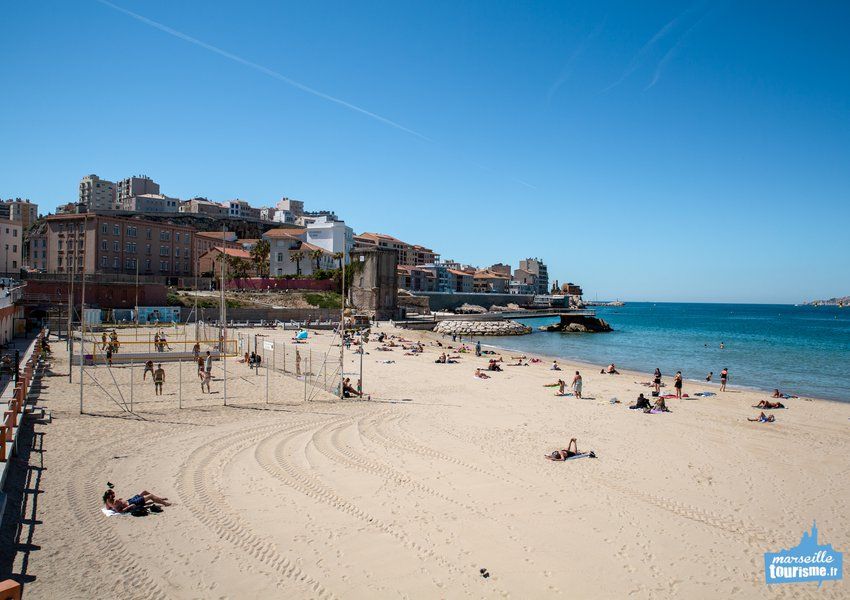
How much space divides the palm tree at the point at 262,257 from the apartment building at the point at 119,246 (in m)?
10.1

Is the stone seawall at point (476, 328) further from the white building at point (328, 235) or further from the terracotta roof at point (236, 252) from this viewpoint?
the terracotta roof at point (236, 252)

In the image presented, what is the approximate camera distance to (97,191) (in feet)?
479

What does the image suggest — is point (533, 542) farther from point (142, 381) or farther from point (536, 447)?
point (142, 381)

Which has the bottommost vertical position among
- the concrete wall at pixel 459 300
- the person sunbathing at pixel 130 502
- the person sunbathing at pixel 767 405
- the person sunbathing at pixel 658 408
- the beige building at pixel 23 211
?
the person sunbathing at pixel 767 405

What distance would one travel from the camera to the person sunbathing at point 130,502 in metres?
8.98

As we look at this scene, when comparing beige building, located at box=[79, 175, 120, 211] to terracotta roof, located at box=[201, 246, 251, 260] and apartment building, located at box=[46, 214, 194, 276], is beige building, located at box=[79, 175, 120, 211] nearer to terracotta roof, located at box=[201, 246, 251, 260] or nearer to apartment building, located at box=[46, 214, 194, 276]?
terracotta roof, located at box=[201, 246, 251, 260]

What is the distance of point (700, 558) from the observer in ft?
27.5

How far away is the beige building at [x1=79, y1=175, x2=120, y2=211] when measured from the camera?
145125 mm

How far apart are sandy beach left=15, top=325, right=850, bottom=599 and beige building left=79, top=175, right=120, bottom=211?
151072 millimetres

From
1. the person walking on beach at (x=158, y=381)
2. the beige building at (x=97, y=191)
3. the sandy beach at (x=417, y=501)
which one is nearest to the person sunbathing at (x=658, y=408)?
the sandy beach at (x=417, y=501)

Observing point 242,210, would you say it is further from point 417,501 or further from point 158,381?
point 417,501

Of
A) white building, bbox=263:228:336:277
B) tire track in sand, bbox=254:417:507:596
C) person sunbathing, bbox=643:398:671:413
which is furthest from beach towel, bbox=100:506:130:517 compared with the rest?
white building, bbox=263:228:336:277

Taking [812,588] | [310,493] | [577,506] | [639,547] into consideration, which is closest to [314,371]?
[310,493]

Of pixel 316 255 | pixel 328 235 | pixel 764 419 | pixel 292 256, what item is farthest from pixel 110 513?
pixel 328 235
